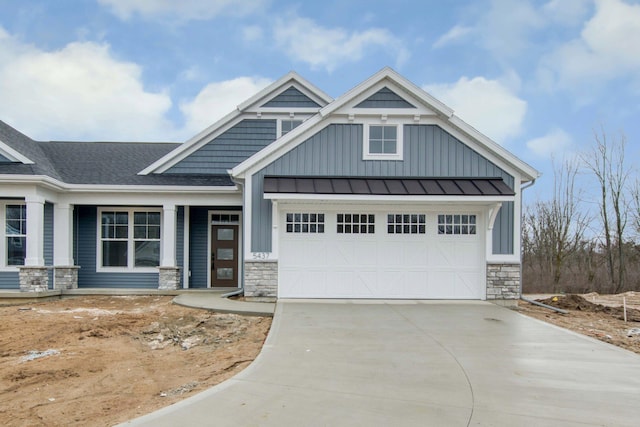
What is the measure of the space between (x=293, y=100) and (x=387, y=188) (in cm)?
539

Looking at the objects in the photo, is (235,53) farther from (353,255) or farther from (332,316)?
(332,316)

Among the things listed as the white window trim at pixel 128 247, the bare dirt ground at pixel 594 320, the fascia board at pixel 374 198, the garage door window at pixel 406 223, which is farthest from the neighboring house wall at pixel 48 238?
the bare dirt ground at pixel 594 320

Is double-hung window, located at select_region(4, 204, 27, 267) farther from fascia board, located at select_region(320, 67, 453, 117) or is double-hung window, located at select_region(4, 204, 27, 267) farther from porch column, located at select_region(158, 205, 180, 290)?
fascia board, located at select_region(320, 67, 453, 117)

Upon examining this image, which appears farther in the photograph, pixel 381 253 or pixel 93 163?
pixel 93 163

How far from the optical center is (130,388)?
4422mm

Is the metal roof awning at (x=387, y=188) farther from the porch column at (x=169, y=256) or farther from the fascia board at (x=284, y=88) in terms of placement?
the fascia board at (x=284, y=88)

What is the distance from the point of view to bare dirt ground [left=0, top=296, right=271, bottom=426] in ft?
12.9

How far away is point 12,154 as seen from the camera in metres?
11.0

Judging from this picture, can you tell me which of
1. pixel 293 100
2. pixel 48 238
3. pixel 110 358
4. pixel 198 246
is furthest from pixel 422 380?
pixel 48 238

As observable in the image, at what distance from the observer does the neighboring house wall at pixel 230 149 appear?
41.7ft

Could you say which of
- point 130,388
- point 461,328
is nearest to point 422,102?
point 461,328

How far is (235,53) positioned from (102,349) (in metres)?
11.2

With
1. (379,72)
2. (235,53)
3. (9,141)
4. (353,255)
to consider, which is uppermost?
(235,53)

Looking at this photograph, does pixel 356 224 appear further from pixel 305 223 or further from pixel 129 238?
pixel 129 238
